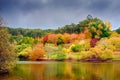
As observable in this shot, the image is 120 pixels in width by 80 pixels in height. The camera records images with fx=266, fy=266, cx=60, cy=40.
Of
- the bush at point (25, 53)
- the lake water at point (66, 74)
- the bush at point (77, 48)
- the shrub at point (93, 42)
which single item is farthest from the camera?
the shrub at point (93, 42)

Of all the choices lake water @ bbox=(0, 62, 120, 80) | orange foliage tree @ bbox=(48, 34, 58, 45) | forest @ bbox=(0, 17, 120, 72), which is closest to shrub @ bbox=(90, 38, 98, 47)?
forest @ bbox=(0, 17, 120, 72)

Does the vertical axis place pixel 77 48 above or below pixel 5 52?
above

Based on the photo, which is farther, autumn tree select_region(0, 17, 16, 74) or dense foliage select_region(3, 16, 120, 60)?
dense foliage select_region(3, 16, 120, 60)

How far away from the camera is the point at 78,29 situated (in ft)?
357

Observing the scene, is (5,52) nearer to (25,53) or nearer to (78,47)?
(25,53)

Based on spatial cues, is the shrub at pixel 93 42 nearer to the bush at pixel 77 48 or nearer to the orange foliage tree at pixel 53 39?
the bush at pixel 77 48

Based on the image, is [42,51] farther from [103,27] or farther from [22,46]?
[103,27]


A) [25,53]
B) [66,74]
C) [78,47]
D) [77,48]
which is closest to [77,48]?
[77,48]

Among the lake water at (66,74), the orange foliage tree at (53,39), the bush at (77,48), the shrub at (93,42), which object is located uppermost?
the orange foliage tree at (53,39)

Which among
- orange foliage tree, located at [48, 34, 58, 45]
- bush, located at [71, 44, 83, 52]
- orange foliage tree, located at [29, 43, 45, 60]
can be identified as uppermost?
orange foliage tree, located at [48, 34, 58, 45]

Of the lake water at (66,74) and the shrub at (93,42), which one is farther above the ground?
the shrub at (93,42)

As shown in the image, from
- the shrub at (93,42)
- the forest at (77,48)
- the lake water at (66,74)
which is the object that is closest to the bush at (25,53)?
the forest at (77,48)

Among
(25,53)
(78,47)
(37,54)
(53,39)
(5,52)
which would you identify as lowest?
(37,54)

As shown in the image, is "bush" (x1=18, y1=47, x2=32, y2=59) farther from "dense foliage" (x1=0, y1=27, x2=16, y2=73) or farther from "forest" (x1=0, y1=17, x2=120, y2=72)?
"dense foliage" (x1=0, y1=27, x2=16, y2=73)
